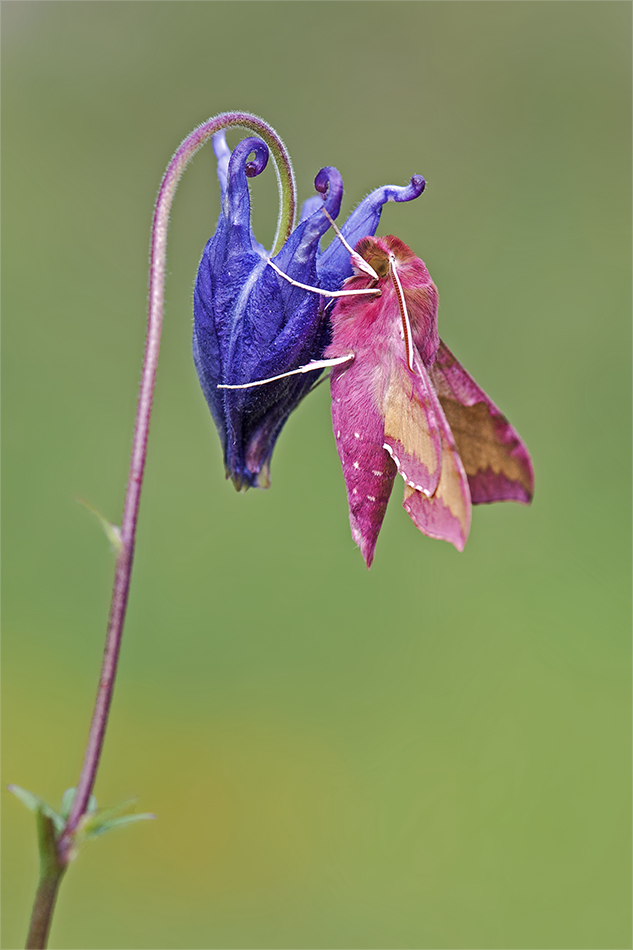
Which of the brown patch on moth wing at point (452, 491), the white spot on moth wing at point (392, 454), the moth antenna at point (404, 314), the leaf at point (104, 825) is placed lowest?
the leaf at point (104, 825)

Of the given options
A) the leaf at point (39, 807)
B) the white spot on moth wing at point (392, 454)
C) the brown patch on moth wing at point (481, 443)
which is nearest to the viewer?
the leaf at point (39, 807)

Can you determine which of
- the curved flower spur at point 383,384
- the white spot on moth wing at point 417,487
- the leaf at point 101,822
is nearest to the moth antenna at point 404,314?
the curved flower spur at point 383,384

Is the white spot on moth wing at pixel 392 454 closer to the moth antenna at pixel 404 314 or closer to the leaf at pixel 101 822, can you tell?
the moth antenna at pixel 404 314

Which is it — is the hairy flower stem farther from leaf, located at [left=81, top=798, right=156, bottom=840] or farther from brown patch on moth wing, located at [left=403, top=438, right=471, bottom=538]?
brown patch on moth wing, located at [left=403, top=438, right=471, bottom=538]

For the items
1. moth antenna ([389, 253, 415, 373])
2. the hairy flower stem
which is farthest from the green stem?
moth antenna ([389, 253, 415, 373])

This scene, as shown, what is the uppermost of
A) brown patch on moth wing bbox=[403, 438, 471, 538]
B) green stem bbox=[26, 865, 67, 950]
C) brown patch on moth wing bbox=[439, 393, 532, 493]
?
brown patch on moth wing bbox=[439, 393, 532, 493]

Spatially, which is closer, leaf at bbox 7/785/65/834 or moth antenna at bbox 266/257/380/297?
leaf at bbox 7/785/65/834

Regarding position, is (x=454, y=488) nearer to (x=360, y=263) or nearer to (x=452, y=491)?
(x=452, y=491)
